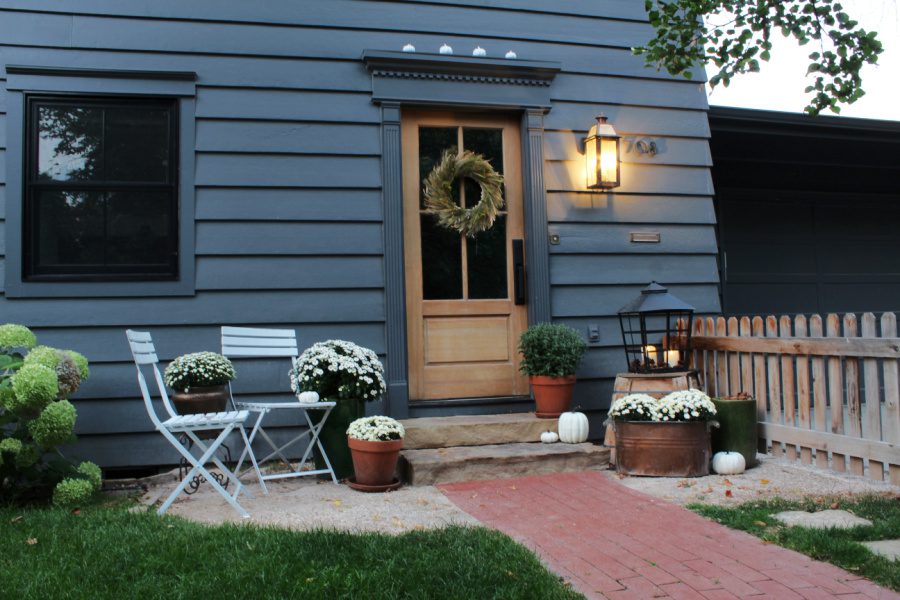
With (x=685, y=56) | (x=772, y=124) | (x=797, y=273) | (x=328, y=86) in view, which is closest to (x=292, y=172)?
(x=328, y=86)

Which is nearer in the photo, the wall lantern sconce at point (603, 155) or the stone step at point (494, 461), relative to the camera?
the stone step at point (494, 461)

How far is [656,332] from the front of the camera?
537cm

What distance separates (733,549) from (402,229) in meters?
2.95

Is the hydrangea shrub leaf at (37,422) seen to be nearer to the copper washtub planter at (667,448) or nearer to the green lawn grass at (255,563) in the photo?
the green lawn grass at (255,563)

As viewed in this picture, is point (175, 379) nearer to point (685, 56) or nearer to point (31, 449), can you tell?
point (31, 449)

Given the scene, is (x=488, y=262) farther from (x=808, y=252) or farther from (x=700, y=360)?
(x=808, y=252)

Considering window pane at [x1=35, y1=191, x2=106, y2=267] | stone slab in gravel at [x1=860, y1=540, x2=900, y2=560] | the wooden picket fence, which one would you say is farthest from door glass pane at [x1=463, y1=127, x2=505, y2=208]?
stone slab in gravel at [x1=860, y1=540, x2=900, y2=560]

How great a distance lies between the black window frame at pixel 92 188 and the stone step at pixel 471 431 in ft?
6.07

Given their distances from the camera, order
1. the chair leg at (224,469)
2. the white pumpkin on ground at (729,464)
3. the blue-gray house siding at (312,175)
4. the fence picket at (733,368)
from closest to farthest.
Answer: the chair leg at (224,469) < the white pumpkin on ground at (729,464) < the blue-gray house siding at (312,175) < the fence picket at (733,368)

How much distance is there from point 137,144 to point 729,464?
13.9ft

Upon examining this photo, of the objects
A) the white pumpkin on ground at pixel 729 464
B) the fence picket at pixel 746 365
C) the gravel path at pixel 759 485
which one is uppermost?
the fence picket at pixel 746 365

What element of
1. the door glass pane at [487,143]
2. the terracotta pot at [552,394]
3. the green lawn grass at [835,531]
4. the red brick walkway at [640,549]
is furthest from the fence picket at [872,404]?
the door glass pane at [487,143]

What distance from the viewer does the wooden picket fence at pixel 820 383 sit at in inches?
150

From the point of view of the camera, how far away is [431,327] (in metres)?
5.13
